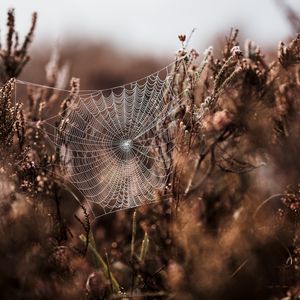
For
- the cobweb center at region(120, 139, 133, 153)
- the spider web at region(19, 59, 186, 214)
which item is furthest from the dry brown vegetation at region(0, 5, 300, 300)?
the cobweb center at region(120, 139, 133, 153)

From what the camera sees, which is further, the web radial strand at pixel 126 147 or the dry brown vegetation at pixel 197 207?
the web radial strand at pixel 126 147

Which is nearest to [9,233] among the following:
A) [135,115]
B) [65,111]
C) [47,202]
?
[47,202]

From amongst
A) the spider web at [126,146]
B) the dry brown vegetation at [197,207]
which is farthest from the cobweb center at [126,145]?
the dry brown vegetation at [197,207]

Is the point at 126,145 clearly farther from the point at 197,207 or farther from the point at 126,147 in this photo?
the point at 197,207

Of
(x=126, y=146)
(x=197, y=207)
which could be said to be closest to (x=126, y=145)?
(x=126, y=146)

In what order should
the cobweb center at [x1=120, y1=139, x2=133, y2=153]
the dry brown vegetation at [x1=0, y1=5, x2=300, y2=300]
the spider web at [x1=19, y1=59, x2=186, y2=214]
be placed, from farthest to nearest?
1. the cobweb center at [x1=120, y1=139, x2=133, y2=153]
2. the spider web at [x1=19, y1=59, x2=186, y2=214]
3. the dry brown vegetation at [x1=0, y1=5, x2=300, y2=300]

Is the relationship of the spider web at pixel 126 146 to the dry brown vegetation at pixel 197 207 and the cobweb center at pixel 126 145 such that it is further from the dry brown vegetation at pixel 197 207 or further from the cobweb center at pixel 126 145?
the dry brown vegetation at pixel 197 207

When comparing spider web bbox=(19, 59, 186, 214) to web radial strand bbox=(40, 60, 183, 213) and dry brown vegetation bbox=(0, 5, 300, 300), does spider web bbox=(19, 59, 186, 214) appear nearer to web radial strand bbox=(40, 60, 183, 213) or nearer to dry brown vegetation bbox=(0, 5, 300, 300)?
web radial strand bbox=(40, 60, 183, 213)

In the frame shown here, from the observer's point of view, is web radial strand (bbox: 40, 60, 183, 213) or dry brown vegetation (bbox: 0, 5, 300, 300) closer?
dry brown vegetation (bbox: 0, 5, 300, 300)
